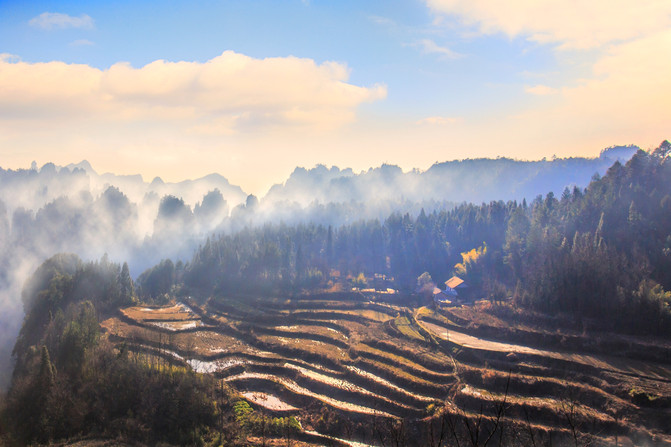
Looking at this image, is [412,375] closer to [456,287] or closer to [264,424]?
[264,424]

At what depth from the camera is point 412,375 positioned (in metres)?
32.8

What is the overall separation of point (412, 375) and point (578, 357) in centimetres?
1392

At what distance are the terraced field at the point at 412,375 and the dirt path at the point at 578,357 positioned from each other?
0.11 meters

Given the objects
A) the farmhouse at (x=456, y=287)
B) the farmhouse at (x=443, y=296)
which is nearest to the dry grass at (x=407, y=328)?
the farmhouse at (x=443, y=296)

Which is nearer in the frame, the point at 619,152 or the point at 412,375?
the point at 412,375

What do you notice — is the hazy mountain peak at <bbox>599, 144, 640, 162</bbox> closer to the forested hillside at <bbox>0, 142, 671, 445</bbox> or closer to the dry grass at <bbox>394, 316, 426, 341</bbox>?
the forested hillside at <bbox>0, 142, 671, 445</bbox>

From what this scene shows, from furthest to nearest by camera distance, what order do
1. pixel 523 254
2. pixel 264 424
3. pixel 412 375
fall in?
pixel 523 254
pixel 412 375
pixel 264 424

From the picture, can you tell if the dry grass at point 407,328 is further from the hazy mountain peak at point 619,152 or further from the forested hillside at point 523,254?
the hazy mountain peak at point 619,152

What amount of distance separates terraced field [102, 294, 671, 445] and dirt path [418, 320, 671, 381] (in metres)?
0.11

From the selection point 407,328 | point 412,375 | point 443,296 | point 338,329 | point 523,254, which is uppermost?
point 523,254

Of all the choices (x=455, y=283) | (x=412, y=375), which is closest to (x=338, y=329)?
(x=412, y=375)

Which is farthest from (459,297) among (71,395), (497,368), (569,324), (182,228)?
(182,228)

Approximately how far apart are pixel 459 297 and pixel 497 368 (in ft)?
98.0

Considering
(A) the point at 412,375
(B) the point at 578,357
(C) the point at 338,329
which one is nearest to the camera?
(B) the point at 578,357
